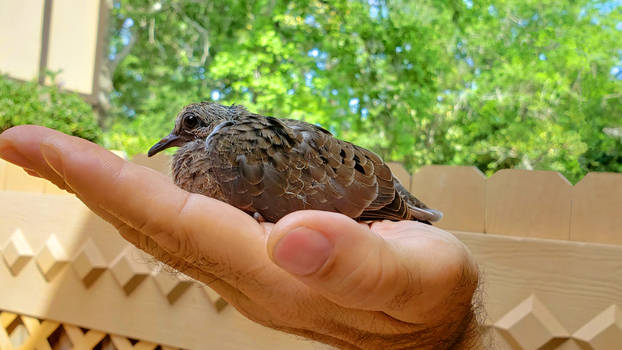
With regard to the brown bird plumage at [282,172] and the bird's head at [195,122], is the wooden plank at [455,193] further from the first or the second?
the bird's head at [195,122]

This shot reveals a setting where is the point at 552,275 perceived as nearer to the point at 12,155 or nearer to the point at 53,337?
the point at 12,155

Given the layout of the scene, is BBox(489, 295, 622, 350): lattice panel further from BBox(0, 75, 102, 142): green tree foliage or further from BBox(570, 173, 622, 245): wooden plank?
BBox(0, 75, 102, 142): green tree foliage

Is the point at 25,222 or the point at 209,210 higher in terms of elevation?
the point at 209,210

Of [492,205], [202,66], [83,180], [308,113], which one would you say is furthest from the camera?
[202,66]

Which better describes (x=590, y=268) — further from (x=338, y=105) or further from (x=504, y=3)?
(x=504, y=3)

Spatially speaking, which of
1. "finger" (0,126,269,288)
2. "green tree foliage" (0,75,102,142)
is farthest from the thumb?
"green tree foliage" (0,75,102,142)

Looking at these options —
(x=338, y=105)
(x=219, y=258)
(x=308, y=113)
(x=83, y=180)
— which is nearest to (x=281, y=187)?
(x=219, y=258)

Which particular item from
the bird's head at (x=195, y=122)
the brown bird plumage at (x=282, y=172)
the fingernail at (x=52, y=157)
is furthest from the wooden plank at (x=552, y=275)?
the fingernail at (x=52, y=157)
